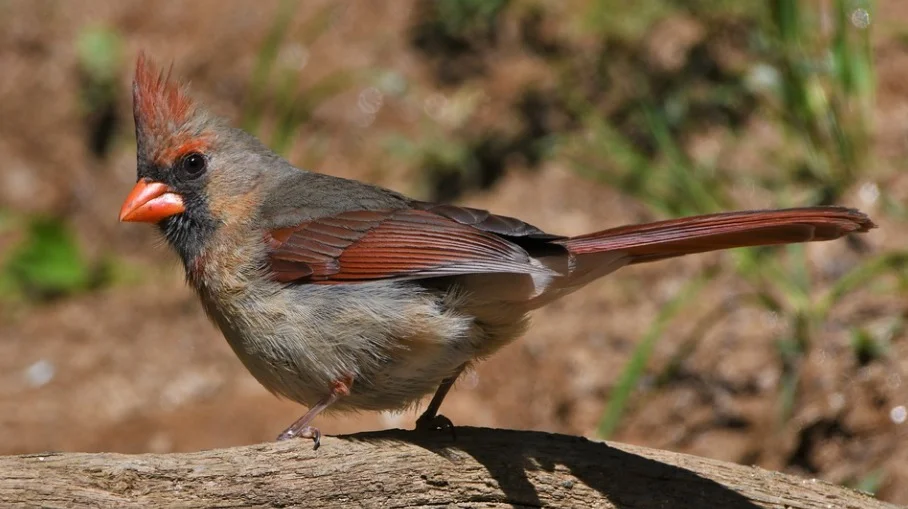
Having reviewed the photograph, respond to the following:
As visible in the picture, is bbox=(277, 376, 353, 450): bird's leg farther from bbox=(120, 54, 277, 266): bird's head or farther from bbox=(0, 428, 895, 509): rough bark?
bbox=(120, 54, 277, 266): bird's head

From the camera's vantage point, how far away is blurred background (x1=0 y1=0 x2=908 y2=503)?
4.79 m

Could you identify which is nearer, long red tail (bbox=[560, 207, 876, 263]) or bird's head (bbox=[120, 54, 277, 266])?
long red tail (bbox=[560, 207, 876, 263])

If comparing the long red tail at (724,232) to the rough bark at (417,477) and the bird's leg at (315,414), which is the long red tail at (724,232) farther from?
the bird's leg at (315,414)

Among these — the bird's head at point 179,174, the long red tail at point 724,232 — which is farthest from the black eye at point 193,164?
the long red tail at point 724,232

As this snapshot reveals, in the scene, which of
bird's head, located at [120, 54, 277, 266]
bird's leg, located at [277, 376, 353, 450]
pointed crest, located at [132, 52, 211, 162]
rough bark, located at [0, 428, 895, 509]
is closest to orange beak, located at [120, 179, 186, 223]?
bird's head, located at [120, 54, 277, 266]

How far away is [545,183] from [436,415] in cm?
265

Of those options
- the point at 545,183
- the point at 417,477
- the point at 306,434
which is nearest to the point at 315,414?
the point at 306,434

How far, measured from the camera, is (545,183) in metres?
6.14

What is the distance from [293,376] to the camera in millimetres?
3463

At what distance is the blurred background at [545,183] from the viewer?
4793mm

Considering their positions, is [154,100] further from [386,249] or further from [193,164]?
[386,249]

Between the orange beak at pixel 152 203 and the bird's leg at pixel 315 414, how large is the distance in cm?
87

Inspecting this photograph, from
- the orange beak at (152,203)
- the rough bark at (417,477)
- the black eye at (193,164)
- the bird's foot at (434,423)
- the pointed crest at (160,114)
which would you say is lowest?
the rough bark at (417,477)

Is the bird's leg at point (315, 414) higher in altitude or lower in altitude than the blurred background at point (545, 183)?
lower
